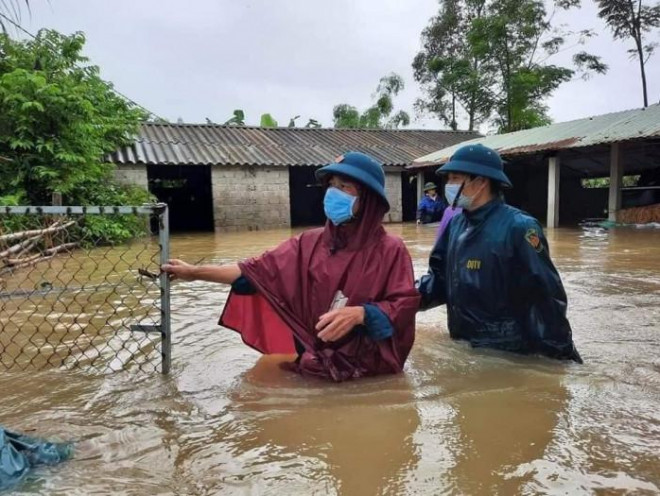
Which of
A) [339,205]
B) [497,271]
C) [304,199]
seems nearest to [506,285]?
[497,271]

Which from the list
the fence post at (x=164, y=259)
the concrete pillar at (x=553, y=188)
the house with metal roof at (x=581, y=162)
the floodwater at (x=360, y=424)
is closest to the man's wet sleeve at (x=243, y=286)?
the fence post at (x=164, y=259)

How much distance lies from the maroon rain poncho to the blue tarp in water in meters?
1.18

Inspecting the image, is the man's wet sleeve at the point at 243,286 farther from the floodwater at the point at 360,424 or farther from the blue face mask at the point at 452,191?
the blue face mask at the point at 452,191

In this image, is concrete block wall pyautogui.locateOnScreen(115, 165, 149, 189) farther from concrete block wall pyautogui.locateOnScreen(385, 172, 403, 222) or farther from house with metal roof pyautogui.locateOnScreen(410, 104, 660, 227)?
house with metal roof pyautogui.locateOnScreen(410, 104, 660, 227)

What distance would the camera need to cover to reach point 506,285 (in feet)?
10.5

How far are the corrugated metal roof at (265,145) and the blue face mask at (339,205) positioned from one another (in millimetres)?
13894

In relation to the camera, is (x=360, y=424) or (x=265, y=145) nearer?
(x=360, y=424)

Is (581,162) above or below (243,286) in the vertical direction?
above

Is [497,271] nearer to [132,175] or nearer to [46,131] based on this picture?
[46,131]

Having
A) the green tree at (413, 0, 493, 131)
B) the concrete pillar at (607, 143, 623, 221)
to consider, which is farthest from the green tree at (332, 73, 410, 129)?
the concrete pillar at (607, 143, 623, 221)

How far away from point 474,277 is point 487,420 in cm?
93

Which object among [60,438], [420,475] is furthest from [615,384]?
[60,438]

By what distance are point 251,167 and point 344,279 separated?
14983 mm

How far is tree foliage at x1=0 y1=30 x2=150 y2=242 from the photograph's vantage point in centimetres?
1162
